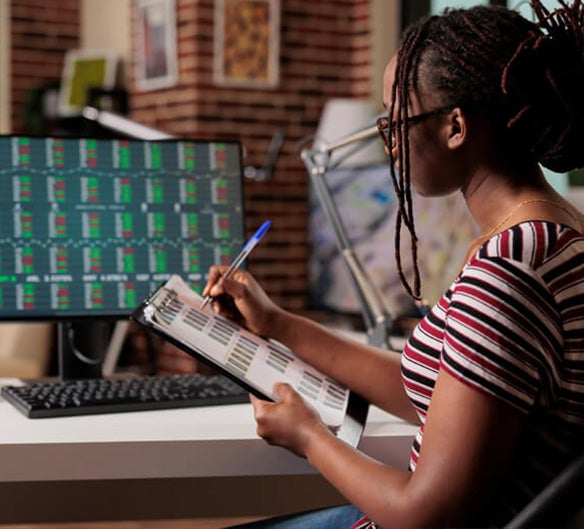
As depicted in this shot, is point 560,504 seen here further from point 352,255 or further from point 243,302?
point 352,255

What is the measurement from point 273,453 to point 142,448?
17cm

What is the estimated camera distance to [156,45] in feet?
16.0

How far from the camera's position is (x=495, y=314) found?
3.48ft

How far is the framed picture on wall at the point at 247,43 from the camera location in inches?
183

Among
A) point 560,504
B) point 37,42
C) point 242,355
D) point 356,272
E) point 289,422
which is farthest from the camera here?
point 37,42

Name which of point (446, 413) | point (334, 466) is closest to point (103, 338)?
point (334, 466)

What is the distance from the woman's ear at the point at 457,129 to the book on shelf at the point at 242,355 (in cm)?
43

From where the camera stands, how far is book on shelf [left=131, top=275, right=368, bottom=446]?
1452 mm

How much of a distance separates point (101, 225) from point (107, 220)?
0.05 feet

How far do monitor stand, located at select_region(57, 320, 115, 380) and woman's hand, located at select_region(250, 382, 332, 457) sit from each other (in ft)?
1.84

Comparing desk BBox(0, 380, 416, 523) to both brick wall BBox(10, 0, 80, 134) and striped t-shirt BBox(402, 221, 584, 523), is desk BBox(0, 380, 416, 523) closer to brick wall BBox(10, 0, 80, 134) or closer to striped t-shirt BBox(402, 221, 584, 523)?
striped t-shirt BBox(402, 221, 584, 523)

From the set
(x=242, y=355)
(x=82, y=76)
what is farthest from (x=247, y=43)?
(x=242, y=355)

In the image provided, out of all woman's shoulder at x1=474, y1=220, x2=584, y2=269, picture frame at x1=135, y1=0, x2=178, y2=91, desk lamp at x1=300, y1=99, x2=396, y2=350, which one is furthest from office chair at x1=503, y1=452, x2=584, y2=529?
picture frame at x1=135, y1=0, x2=178, y2=91

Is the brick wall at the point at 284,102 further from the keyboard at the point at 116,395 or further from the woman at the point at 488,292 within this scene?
the woman at the point at 488,292
